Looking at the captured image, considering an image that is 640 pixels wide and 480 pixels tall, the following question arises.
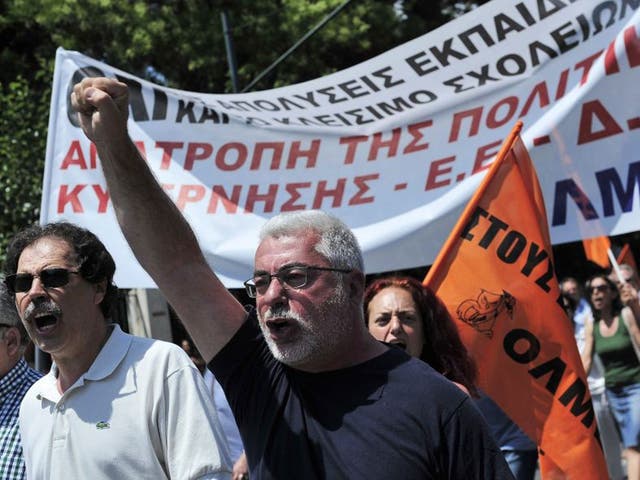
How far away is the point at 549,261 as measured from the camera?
498 cm

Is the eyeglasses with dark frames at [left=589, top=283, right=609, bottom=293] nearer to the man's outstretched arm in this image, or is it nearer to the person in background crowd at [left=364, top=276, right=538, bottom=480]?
the person in background crowd at [left=364, top=276, right=538, bottom=480]

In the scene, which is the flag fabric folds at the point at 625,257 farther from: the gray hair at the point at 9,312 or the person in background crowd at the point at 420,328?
the gray hair at the point at 9,312

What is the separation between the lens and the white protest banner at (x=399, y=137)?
5859 mm

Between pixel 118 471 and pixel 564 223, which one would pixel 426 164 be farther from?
pixel 118 471

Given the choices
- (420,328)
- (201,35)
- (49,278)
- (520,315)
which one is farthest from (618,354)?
(201,35)

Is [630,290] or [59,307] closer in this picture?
[59,307]

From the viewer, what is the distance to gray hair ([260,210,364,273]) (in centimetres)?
275

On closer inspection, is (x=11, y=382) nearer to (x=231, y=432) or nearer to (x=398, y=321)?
(x=398, y=321)

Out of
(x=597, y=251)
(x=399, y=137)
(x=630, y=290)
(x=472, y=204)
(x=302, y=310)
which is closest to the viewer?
(x=302, y=310)

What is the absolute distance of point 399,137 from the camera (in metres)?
6.42

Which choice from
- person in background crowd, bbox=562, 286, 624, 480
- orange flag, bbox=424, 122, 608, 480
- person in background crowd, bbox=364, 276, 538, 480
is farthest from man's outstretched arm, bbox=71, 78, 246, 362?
person in background crowd, bbox=562, 286, 624, 480

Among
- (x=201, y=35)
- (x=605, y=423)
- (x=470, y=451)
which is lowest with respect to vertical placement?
(x=605, y=423)

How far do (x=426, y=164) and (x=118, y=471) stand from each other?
350cm

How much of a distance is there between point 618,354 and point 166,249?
23.4 ft
